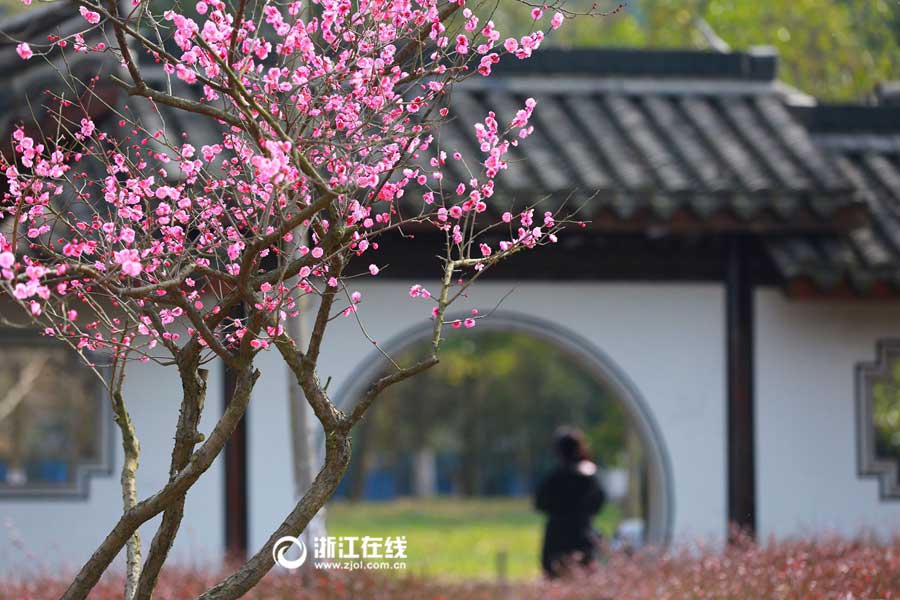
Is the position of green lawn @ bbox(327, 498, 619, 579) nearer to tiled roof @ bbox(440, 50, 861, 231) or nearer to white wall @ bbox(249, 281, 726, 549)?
white wall @ bbox(249, 281, 726, 549)

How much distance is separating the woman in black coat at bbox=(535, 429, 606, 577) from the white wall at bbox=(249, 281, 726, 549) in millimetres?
556

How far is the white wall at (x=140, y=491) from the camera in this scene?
7605 mm

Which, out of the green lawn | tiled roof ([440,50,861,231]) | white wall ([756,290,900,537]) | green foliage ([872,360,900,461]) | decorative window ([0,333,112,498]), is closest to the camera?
tiled roof ([440,50,861,231])

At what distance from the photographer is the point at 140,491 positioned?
757 cm

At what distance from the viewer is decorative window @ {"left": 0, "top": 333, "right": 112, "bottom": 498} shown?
777 centimetres

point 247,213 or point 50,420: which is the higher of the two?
point 247,213

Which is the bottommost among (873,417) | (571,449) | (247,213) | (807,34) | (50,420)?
(571,449)

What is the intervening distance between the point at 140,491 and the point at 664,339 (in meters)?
3.22

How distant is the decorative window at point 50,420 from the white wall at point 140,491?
0.09 metres

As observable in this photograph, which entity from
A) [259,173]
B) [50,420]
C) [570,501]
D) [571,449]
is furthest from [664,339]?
[50,420]

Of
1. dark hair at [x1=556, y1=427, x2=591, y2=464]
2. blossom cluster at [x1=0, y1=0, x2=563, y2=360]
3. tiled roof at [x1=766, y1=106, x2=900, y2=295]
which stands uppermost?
tiled roof at [x1=766, y1=106, x2=900, y2=295]

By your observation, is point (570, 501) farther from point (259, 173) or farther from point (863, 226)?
point (259, 173)

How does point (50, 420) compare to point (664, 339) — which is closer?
point (664, 339)

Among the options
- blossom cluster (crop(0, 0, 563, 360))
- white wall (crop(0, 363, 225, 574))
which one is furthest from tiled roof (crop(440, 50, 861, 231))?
blossom cluster (crop(0, 0, 563, 360))
